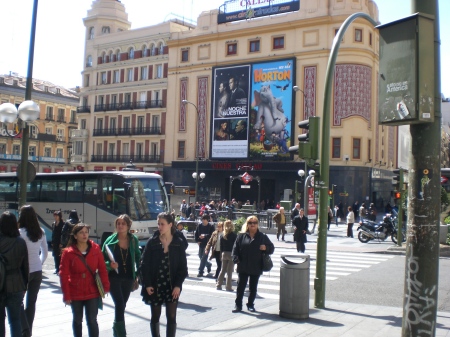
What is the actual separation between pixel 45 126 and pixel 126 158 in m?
22.2

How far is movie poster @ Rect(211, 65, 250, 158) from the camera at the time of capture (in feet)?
166

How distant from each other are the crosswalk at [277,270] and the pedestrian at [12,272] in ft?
15.1

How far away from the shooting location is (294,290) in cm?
887

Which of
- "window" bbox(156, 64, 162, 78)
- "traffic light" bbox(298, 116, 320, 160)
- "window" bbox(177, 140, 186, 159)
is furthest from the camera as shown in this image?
"window" bbox(156, 64, 162, 78)

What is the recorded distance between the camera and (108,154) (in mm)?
62969

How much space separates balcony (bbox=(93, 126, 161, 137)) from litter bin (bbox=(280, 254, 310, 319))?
50433mm

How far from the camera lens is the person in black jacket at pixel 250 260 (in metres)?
9.45

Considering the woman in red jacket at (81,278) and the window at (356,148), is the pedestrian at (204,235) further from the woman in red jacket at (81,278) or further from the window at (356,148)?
the window at (356,148)

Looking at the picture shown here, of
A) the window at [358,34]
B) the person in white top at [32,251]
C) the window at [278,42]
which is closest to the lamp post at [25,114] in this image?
the person in white top at [32,251]

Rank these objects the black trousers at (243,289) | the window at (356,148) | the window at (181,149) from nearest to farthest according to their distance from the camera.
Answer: the black trousers at (243,289) → the window at (356,148) → the window at (181,149)

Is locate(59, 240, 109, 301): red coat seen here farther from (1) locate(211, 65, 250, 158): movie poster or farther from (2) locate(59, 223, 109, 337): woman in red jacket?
(1) locate(211, 65, 250, 158): movie poster

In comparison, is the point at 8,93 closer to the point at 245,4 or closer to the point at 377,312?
the point at 245,4

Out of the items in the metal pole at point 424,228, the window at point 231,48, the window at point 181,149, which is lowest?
the metal pole at point 424,228

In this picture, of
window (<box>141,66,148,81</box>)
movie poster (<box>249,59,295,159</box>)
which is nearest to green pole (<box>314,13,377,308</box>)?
movie poster (<box>249,59,295,159</box>)
